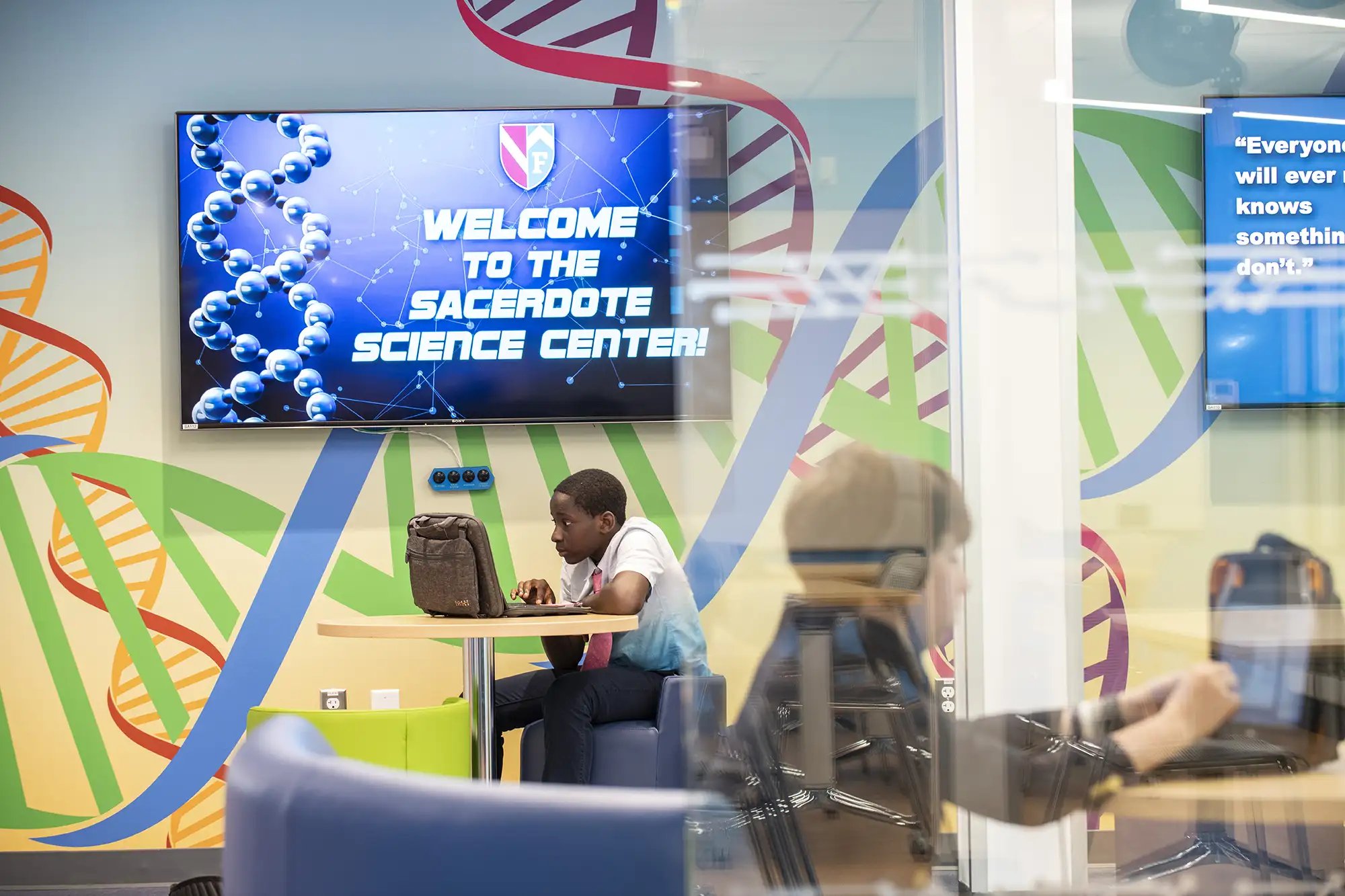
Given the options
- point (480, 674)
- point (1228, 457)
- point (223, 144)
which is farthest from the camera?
point (223, 144)

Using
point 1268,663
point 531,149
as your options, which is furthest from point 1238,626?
point 531,149

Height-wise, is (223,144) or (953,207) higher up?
(223,144)

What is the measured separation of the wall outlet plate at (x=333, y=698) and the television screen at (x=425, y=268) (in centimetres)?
94

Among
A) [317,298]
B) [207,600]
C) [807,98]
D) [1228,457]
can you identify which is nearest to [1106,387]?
[1228,457]

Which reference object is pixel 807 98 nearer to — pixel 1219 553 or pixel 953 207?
pixel 953 207

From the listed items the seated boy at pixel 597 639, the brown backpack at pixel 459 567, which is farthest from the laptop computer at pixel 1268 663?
the brown backpack at pixel 459 567

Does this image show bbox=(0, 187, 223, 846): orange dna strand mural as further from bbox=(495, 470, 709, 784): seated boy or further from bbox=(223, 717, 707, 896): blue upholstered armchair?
bbox=(223, 717, 707, 896): blue upholstered armchair

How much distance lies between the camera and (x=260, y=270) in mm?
3688

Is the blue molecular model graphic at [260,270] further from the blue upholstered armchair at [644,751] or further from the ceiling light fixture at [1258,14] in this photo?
the ceiling light fixture at [1258,14]

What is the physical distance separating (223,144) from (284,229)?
0.36 m

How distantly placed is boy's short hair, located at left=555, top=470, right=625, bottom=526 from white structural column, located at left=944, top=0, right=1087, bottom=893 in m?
2.50

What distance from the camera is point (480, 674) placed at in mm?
2953

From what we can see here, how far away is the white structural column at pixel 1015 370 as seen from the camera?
863 mm

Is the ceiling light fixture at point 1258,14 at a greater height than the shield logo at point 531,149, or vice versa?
the shield logo at point 531,149
